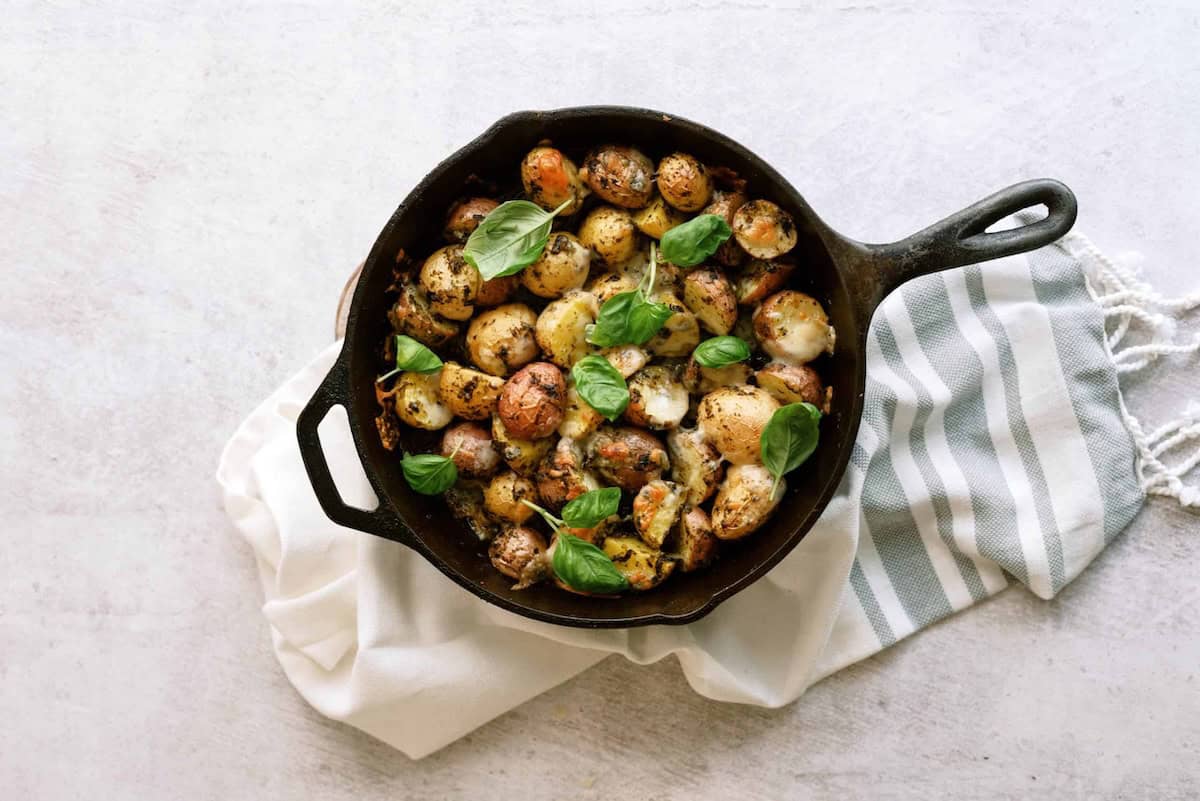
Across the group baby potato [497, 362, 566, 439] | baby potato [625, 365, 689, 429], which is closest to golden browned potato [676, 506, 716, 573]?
baby potato [625, 365, 689, 429]

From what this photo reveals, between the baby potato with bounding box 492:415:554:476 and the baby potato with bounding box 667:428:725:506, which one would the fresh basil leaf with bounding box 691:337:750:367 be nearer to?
the baby potato with bounding box 667:428:725:506

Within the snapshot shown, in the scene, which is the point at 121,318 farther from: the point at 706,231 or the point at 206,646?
the point at 706,231

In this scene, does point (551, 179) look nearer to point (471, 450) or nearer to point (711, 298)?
point (711, 298)

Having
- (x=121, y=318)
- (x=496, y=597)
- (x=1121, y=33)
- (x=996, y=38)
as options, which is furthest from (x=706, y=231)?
(x=121, y=318)

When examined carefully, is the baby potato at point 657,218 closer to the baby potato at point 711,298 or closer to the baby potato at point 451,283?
the baby potato at point 711,298

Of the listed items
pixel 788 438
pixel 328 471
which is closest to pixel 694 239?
pixel 788 438

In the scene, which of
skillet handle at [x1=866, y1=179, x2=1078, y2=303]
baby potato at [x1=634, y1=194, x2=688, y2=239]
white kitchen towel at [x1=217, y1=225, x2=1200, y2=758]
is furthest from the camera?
white kitchen towel at [x1=217, y1=225, x2=1200, y2=758]
